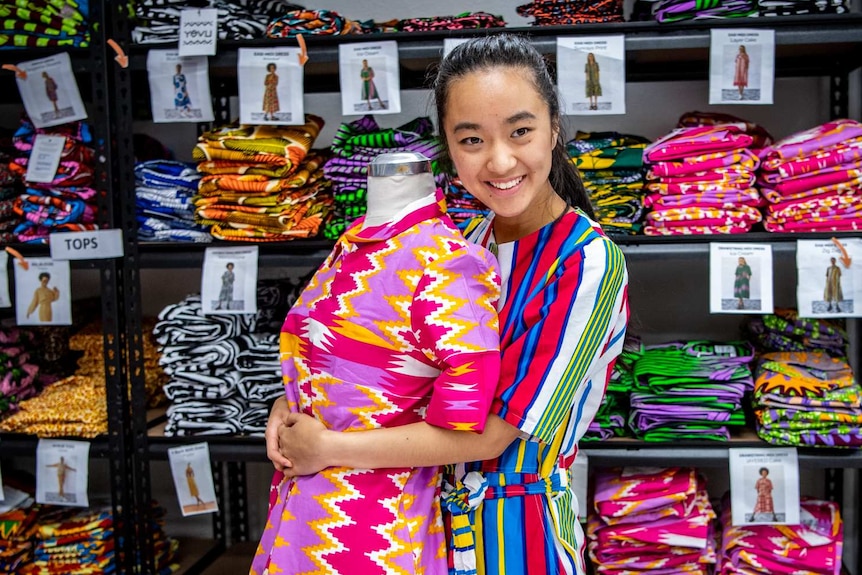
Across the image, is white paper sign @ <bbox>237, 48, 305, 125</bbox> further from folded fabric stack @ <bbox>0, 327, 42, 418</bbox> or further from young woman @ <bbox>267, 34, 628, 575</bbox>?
folded fabric stack @ <bbox>0, 327, 42, 418</bbox>

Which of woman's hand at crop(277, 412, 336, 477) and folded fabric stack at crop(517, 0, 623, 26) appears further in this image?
folded fabric stack at crop(517, 0, 623, 26)

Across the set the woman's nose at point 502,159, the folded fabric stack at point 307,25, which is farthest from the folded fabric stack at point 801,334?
the folded fabric stack at point 307,25

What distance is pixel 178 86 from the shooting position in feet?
6.17

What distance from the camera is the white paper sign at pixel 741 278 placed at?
172 cm

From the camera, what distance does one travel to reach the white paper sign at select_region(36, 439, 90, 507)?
1.95m

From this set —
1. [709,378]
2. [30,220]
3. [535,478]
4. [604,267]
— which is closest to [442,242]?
[604,267]

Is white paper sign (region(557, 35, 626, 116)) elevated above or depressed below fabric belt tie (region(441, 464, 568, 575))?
above

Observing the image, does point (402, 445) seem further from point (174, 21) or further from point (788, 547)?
point (174, 21)

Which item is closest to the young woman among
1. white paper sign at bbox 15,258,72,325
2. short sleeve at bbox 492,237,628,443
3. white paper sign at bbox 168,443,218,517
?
short sleeve at bbox 492,237,628,443

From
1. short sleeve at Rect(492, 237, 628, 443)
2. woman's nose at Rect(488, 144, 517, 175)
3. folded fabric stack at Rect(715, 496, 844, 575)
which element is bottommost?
folded fabric stack at Rect(715, 496, 844, 575)

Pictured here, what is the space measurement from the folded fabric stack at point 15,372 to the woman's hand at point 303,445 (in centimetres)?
132

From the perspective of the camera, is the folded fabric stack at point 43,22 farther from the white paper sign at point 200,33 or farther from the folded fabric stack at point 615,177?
the folded fabric stack at point 615,177

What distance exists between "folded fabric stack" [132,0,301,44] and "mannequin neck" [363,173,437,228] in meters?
0.93

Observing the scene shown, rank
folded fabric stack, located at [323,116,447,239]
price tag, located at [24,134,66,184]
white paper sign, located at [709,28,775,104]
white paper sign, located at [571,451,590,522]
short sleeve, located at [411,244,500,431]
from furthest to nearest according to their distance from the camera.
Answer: price tag, located at [24,134,66,184], folded fabric stack, located at [323,116,447,239], white paper sign, located at [571,451,590,522], white paper sign, located at [709,28,775,104], short sleeve, located at [411,244,500,431]
